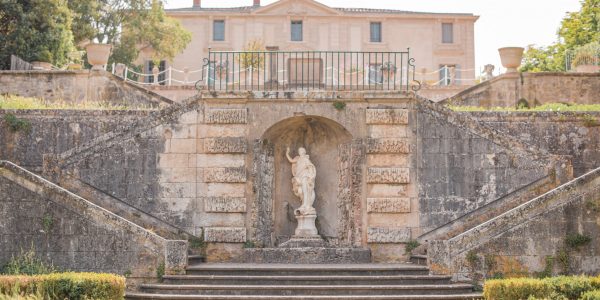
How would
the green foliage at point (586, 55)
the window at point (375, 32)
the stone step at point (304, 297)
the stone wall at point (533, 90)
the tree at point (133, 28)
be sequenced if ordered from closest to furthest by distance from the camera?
the stone step at point (304, 297)
the stone wall at point (533, 90)
the green foliage at point (586, 55)
the tree at point (133, 28)
the window at point (375, 32)

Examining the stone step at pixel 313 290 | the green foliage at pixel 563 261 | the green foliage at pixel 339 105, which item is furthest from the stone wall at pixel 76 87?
the green foliage at pixel 563 261

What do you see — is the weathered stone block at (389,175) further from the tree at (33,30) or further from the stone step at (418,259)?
the tree at (33,30)

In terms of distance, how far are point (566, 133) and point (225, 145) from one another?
27.7ft

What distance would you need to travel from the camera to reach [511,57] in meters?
28.0

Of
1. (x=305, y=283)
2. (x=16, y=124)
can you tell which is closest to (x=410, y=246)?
(x=305, y=283)

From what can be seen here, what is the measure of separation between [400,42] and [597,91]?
986 inches

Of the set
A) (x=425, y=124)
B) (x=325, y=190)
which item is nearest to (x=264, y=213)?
(x=325, y=190)

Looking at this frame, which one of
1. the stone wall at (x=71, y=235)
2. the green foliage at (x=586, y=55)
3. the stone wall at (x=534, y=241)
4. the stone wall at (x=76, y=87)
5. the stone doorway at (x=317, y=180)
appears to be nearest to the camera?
the stone wall at (x=534, y=241)

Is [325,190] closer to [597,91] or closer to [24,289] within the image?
[24,289]

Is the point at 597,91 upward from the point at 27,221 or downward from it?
upward

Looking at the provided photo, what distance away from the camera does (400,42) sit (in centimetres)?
5275

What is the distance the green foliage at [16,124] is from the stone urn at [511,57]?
14651mm

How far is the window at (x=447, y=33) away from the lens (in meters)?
52.9

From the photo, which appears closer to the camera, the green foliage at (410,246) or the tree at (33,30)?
the green foliage at (410,246)
